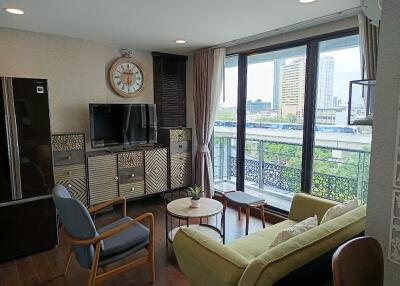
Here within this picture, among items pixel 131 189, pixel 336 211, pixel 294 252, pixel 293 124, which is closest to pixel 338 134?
pixel 293 124

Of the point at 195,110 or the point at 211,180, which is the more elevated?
the point at 195,110

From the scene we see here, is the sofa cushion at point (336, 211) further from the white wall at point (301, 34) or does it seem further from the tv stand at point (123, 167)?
the tv stand at point (123, 167)

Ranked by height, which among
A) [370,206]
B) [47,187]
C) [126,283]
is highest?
[370,206]

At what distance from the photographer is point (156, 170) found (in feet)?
13.5

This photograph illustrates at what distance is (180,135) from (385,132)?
3.29 metres

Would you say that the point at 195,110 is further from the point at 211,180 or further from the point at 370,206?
the point at 370,206

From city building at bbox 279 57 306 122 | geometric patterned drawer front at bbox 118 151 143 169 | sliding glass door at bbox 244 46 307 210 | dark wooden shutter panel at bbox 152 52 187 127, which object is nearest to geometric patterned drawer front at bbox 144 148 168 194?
geometric patterned drawer front at bbox 118 151 143 169

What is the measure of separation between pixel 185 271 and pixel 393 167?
1292 millimetres

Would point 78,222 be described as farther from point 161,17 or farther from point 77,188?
point 161,17

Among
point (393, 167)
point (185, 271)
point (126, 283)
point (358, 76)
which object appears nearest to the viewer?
point (393, 167)

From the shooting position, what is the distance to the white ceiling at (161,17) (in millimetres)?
2361

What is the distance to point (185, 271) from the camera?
5.54ft

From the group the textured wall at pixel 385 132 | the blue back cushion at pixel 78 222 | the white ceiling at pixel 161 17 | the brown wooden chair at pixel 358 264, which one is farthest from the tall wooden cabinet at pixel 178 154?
the brown wooden chair at pixel 358 264

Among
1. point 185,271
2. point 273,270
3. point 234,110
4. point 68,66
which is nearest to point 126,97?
point 68,66
